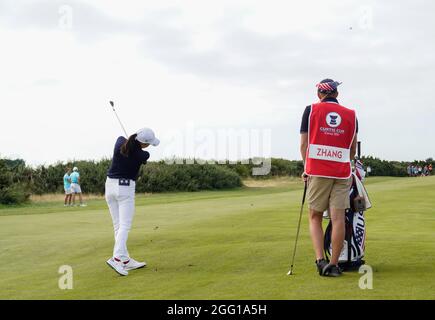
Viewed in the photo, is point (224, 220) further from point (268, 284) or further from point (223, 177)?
point (223, 177)

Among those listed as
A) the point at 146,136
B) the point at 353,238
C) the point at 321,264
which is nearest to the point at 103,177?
the point at 146,136

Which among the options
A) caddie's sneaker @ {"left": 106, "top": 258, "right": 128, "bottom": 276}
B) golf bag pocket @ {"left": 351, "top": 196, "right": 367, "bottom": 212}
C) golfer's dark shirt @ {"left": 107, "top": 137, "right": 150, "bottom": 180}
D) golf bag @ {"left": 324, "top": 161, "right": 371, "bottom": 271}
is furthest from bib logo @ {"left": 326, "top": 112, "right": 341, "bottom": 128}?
caddie's sneaker @ {"left": 106, "top": 258, "right": 128, "bottom": 276}

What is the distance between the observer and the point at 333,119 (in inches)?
328

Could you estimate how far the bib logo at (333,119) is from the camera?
328 inches

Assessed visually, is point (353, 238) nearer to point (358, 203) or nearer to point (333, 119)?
point (358, 203)

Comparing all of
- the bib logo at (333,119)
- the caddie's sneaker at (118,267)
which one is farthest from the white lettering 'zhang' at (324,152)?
the caddie's sneaker at (118,267)

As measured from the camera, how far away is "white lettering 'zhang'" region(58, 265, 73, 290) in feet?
29.3

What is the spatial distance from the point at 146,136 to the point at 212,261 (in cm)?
235

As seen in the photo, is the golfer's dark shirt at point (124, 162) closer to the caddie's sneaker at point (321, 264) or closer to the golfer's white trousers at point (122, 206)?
the golfer's white trousers at point (122, 206)

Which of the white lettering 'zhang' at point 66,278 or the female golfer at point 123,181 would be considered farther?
the female golfer at point 123,181

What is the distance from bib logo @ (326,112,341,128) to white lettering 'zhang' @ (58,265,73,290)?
4255 millimetres

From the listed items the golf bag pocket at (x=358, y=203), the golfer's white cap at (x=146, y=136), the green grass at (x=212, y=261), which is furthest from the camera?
the golfer's white cap at (x=146, y=136)

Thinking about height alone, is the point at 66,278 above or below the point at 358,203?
below

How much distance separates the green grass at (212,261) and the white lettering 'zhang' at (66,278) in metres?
0.11
